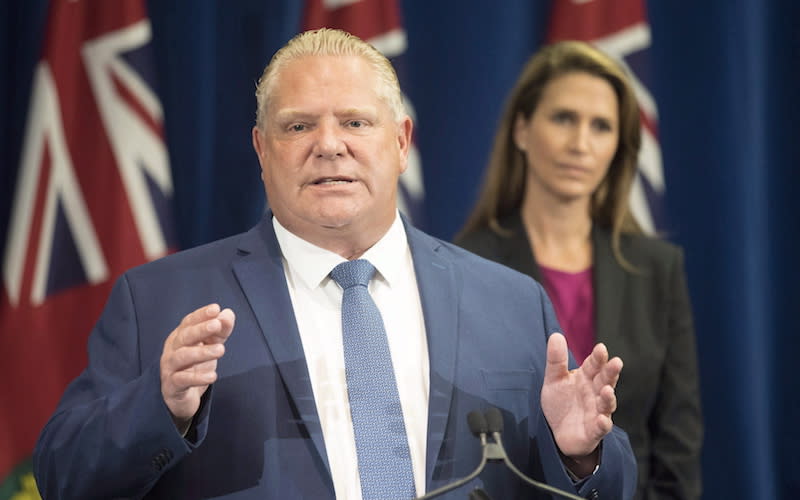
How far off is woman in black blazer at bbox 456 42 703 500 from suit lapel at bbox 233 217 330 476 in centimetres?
99

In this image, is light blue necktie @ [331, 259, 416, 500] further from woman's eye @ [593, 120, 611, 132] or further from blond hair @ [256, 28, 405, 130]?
woman's eye @ [593, 120, 611, 132]

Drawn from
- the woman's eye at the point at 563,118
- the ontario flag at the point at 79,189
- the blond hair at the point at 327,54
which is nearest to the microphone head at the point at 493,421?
the blond hair at the point at 327,54

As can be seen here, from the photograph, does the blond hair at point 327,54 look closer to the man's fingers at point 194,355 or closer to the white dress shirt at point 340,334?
the white dress shirt at point 340,334

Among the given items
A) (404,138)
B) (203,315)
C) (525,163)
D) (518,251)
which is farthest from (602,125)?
(203,315)

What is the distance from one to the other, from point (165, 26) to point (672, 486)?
1.80m

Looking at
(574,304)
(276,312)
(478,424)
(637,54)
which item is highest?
(637,54)

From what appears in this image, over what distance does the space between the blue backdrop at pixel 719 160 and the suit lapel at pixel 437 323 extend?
55.5 inches

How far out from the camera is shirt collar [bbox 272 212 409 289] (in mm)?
1835

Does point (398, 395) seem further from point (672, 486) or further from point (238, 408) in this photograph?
point (672, 486)

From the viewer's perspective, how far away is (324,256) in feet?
6.06

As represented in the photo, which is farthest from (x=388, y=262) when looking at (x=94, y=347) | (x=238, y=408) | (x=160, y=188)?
(x=160, y=188)

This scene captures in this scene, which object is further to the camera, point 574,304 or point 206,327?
point 574,304

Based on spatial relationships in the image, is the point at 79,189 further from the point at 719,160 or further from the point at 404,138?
the point at 719,160

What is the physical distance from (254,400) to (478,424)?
379 mm
